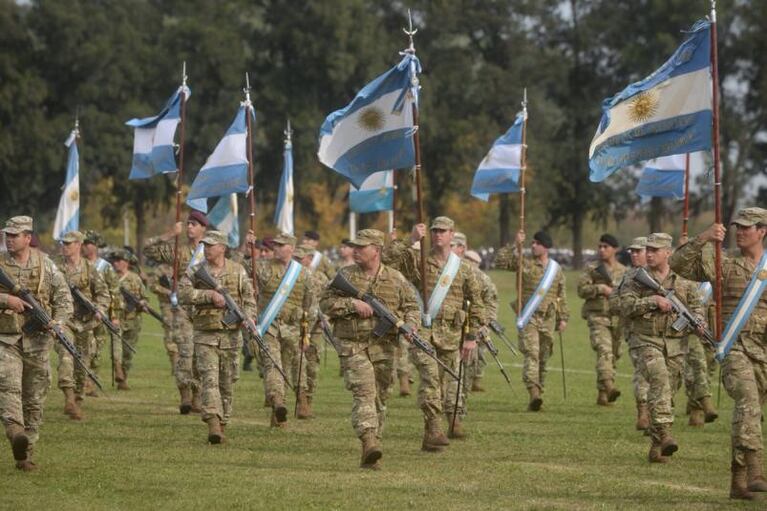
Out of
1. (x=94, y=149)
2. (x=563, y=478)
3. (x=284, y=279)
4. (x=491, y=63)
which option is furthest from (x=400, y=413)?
(x=491, y=63)

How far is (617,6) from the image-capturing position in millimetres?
66500

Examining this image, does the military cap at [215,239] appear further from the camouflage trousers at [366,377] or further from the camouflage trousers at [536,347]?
the camouflage trousers at [536,347]

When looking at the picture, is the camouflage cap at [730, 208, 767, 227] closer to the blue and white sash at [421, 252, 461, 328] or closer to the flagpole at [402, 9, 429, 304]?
the flagpole at [402, 9, 429, 304]

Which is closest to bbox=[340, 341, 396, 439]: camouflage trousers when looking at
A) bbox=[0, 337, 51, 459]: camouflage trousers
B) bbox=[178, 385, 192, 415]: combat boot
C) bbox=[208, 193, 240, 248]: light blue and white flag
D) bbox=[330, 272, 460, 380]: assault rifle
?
bbox=[330, 272, 460, 380]: assault rifle

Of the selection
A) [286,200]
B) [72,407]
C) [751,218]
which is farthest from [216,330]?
[286,200]

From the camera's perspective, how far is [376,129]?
15234 millimetres

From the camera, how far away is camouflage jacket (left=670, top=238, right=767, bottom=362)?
39.1 ft

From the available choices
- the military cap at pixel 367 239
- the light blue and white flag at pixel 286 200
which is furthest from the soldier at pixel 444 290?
the light blue and white flag at pixel 286 200

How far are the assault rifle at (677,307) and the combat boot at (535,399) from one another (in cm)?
492

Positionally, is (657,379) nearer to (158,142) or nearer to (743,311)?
(743,311)

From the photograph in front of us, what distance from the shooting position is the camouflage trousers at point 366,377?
13406 millimetres

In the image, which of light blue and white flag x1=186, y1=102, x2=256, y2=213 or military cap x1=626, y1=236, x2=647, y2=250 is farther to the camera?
light blue and white flag x1=186, y1=102, x2=256, y2=213

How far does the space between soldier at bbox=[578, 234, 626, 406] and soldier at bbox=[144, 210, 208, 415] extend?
5.17m

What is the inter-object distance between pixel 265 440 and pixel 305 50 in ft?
166
